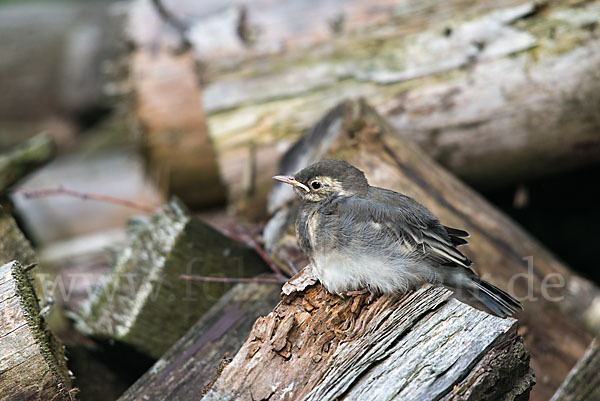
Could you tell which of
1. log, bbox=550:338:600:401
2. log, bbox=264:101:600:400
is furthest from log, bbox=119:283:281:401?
log, bbox=550:338:600:401

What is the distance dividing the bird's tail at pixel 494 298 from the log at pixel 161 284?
1.13 metres

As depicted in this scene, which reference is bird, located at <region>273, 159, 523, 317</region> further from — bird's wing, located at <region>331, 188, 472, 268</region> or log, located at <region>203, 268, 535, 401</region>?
log, located at <region>203, 268, 535, 401</region>

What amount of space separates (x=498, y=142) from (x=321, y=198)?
172 centimetres

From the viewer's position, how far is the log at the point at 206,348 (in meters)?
2.52

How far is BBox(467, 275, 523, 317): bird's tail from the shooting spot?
8.93 feet

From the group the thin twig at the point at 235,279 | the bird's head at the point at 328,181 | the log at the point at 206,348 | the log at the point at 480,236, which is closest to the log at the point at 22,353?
the log at the point at 206,348

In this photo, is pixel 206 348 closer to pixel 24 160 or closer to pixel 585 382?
pixel 585 382

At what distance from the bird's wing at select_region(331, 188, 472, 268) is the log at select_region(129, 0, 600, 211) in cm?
149

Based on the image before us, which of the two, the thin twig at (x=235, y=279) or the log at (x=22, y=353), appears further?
the thin twig at (x=235, y=279)

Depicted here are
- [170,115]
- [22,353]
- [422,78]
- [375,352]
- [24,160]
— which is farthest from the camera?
[170,115]

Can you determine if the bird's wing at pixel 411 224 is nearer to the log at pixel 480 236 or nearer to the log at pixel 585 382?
the log at pixel 480 236

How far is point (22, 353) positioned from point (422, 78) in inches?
116

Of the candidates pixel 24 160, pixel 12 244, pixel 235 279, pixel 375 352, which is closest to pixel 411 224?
pixel 375 352

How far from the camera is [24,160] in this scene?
3.53 meters
